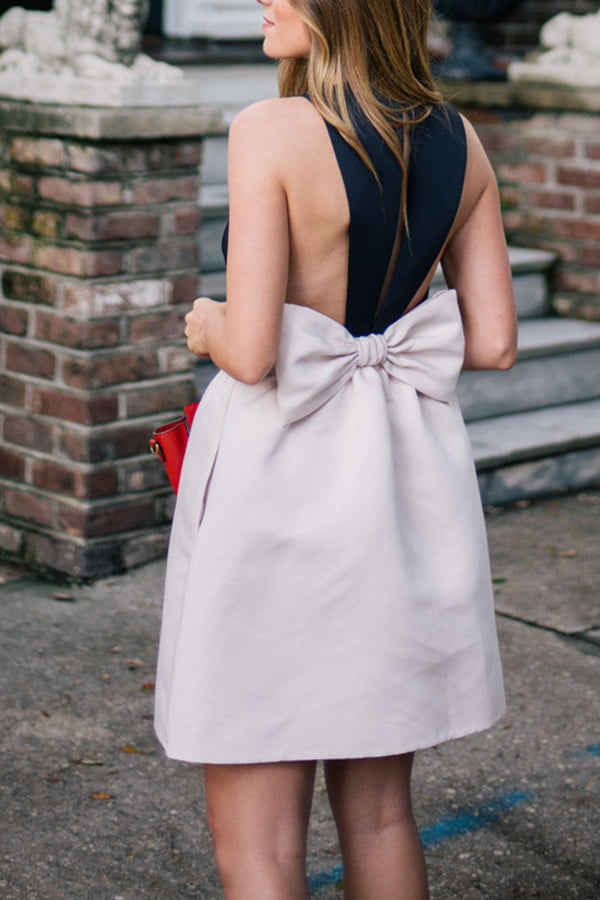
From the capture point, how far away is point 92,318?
13.9ft

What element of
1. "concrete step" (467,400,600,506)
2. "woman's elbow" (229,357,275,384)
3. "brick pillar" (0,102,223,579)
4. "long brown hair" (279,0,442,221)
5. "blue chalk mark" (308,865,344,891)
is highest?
"long brown hair" (279,0,442,221)

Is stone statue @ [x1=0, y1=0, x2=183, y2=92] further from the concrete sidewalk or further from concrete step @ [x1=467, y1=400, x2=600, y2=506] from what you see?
concrete step @ [x1=467, y1=400, x2=600, y2=506]

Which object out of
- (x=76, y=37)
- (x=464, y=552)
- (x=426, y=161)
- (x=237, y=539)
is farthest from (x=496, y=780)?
(x=76, y=37)

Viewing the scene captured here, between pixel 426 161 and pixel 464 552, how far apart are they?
60 centimetres

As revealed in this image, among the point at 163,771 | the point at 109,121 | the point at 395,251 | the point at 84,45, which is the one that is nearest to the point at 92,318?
the point at 109,121

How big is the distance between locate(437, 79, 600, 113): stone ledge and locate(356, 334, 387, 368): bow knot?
428 cm

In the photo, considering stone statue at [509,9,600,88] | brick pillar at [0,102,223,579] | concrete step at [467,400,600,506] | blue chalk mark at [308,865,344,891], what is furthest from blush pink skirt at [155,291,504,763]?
stone statue at [509,9,600,88]

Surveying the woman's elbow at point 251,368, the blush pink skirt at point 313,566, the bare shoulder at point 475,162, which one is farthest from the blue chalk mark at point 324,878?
the bare shoulder at point 475,162

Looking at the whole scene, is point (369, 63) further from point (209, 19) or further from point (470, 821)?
point (209, 19)

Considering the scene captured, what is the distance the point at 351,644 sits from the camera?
79.8 inches

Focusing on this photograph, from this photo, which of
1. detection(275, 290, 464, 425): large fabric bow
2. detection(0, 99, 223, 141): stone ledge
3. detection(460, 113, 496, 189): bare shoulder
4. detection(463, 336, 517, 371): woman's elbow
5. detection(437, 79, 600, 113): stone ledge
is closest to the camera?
detection(275, 290, 464, 425): large fabric bow

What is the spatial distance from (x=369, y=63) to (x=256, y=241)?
1.08 ft

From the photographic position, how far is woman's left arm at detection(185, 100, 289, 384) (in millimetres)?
1890

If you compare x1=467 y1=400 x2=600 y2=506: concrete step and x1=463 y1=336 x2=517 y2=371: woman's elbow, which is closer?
x1=463 y1=336 x2=517 y2=371: woman's elbow
